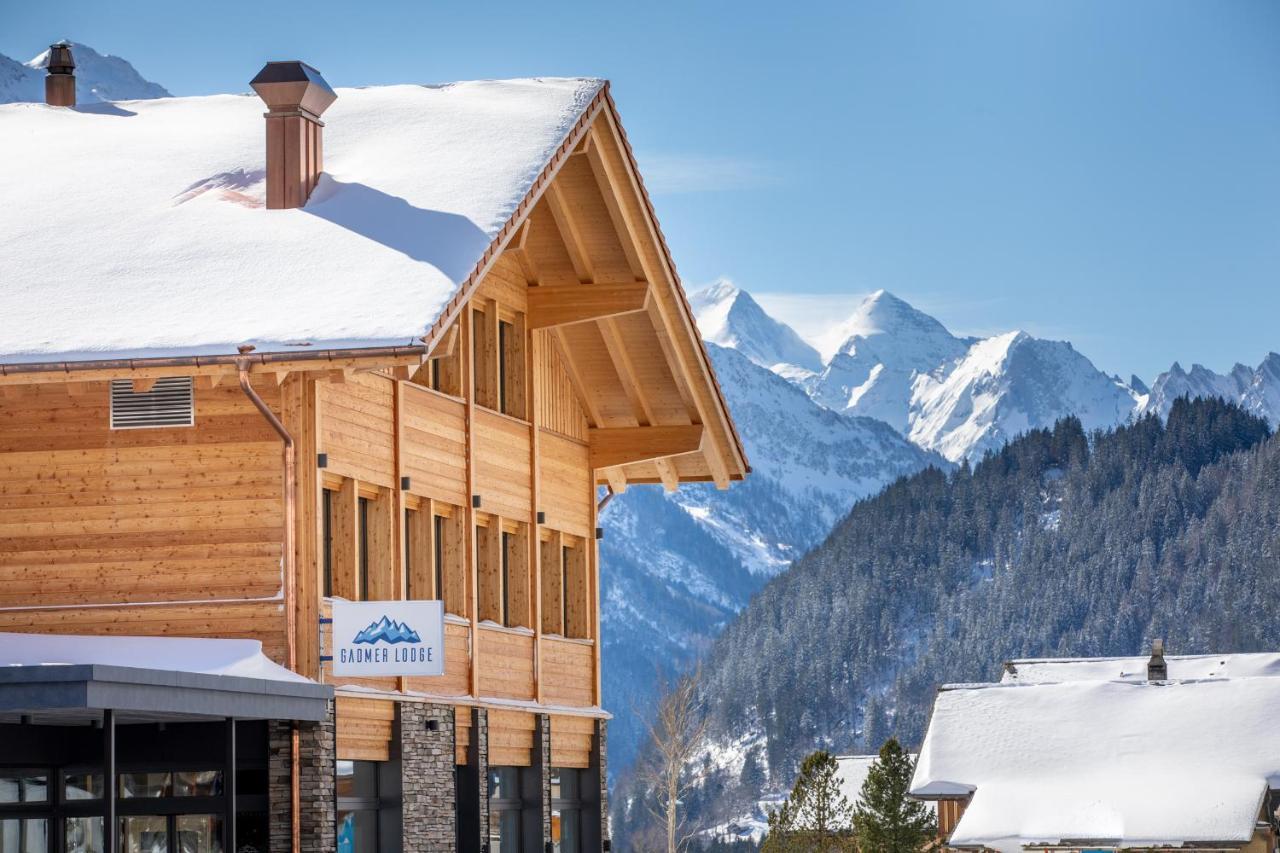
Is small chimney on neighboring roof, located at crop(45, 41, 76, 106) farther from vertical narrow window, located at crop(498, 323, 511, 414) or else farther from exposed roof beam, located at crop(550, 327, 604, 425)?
exposed roof beam, located at crop(550, 327, 604, 425)

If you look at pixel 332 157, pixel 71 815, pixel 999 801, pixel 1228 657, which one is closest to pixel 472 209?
pixel 332 157

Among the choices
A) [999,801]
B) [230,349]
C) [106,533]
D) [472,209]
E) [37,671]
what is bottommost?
[999,801]

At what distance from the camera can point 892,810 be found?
6481 cm

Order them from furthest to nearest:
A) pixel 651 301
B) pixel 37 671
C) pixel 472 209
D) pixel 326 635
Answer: pixel 651 301 → pixel 472 209 → pixel 326 635 → pixel 37 671

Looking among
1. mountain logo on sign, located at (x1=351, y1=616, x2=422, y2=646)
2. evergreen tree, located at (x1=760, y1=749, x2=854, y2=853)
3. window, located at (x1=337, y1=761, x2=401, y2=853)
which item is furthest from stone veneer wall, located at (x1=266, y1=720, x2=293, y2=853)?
evergreen tree, located at (x1=760, y1=749, x2=854, y2=853)

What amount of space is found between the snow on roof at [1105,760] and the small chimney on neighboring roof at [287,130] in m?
33.4

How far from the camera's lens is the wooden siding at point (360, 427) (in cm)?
2064

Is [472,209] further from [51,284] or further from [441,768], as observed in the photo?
[441,768]

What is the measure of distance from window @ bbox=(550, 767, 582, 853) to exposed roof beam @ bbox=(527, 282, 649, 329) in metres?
5.54

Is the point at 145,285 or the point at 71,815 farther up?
the point at 145,285

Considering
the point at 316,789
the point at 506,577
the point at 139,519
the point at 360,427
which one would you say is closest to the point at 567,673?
the point at 506,577

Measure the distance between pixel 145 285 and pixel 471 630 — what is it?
5725mm

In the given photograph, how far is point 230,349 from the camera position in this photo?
18.5 meters

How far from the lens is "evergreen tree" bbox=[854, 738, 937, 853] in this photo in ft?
209
